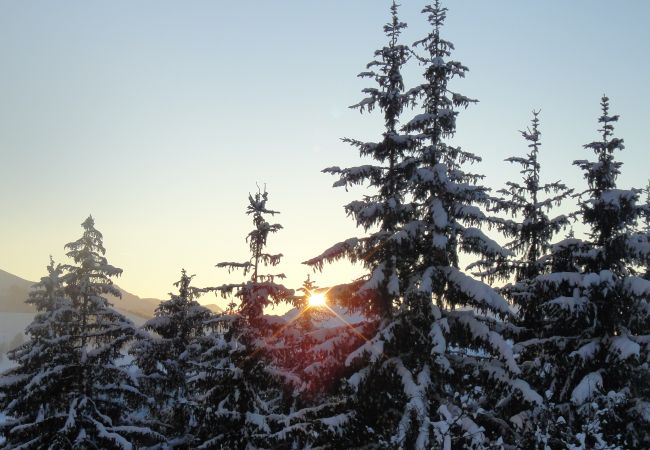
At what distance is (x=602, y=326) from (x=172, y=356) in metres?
17.7

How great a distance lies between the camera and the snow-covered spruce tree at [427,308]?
13727mm

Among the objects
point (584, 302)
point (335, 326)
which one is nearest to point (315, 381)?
point (335, 326)

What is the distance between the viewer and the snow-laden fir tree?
629 inches

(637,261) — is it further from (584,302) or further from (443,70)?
(443,70)

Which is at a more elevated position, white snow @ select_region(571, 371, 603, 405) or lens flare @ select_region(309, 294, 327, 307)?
lens flare @ select_region(309, 294, 327, 307)

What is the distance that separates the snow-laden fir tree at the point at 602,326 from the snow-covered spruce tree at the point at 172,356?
45.3ft

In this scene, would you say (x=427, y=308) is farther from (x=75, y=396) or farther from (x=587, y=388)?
(x=75, y=396)

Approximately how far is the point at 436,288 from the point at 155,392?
14949 millimetres

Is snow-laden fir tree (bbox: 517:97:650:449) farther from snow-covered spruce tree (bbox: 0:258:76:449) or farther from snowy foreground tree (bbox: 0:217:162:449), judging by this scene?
snow-covered spruce tree (bbox: 0:258:76:449)

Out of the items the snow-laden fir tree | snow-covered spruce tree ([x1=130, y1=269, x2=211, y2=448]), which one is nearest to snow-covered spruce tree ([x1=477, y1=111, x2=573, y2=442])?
the snow-laden fir tree

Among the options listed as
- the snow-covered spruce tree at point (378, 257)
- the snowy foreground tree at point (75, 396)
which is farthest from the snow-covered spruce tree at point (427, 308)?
the snowy foreground tree at point (75, 396)

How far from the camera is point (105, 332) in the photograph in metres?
18.4

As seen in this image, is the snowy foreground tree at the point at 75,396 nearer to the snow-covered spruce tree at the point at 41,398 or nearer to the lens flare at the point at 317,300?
the snow-covered spruce tree at the point at 41,398

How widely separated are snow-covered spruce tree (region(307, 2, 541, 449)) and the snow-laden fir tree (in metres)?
3.19
